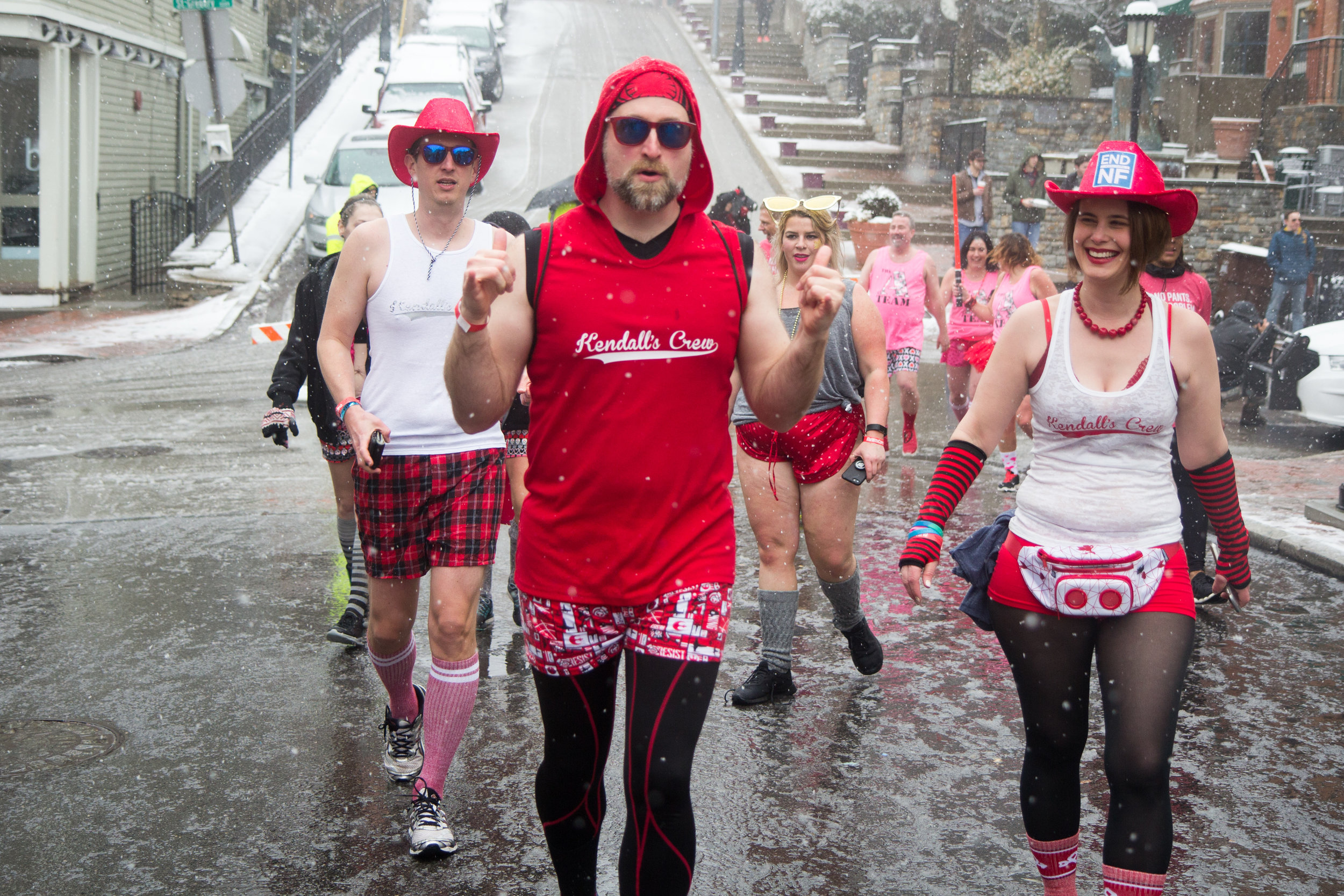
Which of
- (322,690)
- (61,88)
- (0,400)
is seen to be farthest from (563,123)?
(322,690)

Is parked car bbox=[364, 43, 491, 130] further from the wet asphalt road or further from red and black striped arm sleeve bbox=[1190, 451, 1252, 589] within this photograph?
red and black striped arm sleeve bbox=[1190, 451, 1252, 589]

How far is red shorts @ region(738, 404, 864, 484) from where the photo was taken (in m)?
5.09

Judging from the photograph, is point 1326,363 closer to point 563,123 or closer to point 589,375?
point 589,375

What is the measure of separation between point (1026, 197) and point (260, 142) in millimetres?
14864

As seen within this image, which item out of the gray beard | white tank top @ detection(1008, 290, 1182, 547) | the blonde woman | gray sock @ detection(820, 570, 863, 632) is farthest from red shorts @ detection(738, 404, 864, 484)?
the gray beard

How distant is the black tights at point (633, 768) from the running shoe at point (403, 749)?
128cm

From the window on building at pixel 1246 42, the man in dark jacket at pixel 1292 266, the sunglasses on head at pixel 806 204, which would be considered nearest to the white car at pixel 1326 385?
the man in dark jacket at pixel 1292 266

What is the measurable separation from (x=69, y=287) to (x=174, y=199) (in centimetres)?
399

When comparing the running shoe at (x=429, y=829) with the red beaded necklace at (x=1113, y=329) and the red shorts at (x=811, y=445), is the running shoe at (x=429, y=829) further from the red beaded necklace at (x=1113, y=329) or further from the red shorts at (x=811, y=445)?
the red beaded necklace at (x=1113, y=329)

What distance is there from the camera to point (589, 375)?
119 inches

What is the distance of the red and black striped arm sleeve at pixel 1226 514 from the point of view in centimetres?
345

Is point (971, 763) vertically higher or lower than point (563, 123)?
lower

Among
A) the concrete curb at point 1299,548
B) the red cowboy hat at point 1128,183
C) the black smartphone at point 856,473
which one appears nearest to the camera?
the red cowboy hat at point 1128,183

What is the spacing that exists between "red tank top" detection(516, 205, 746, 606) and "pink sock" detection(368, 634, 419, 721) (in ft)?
4.51
